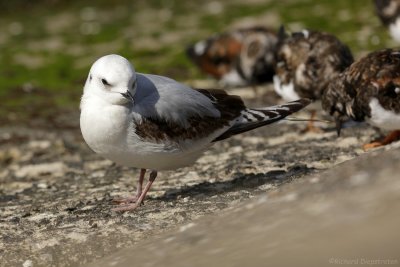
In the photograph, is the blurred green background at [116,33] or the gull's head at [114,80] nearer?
the gull's head at [114,80]

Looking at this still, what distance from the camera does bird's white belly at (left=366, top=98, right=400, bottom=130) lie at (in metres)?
7.40

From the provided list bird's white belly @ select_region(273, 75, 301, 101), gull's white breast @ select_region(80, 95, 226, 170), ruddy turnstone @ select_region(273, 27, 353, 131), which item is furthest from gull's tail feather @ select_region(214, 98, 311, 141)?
bird's white belly @ select_region(273, 75, 301, 101)

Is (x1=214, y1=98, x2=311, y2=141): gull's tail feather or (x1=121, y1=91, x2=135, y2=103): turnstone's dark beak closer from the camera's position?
(x1=121, y1=91, x2=135, y2=103): turnstone's dark beak

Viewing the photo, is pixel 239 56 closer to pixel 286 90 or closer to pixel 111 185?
pixel 286 90

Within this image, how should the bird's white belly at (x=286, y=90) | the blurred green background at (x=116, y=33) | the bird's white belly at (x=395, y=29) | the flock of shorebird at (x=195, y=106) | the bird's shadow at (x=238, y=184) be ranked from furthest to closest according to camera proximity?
1. the blurred green background at (x=116, y=33)
2. the bird's white belly at (x=395, y=29)
3. the bird's white belly at (x=286, y=90)
4. the bird's shadow at (x=238, y=184)
5. the flock of shorebird at (x=195, y=106)

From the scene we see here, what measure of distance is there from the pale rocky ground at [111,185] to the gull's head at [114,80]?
979 millimetres

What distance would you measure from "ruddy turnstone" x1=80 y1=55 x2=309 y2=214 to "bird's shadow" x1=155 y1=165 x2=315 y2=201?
0.33m

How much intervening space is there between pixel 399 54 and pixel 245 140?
2.68 meters

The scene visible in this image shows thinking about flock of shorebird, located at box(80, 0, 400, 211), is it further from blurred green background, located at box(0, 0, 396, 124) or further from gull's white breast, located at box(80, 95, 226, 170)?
blurred green background, located at box(0, 0, 396, 124)

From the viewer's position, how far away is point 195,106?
22.8ft

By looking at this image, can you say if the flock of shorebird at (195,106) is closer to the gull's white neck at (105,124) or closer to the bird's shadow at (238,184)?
the gull's white neck at (105,124)

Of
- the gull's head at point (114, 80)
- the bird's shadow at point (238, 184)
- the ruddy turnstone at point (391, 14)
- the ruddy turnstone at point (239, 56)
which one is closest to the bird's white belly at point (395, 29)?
the ruddy turnstone at point (391, 14)

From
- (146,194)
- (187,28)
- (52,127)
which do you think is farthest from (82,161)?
(187,28)

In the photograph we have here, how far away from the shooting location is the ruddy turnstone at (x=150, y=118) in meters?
6.42
